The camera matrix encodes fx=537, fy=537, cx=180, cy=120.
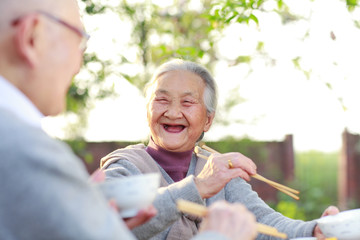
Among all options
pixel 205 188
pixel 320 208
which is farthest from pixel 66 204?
pixel 320 208

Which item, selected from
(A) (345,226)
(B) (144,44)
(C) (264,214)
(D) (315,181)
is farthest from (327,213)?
(D) (315,181)

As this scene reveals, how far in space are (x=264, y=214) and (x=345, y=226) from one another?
620 millimetres

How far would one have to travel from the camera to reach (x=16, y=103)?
3.41 ft

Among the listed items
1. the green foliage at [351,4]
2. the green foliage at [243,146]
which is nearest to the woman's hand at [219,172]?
the green foliage at [351,4]

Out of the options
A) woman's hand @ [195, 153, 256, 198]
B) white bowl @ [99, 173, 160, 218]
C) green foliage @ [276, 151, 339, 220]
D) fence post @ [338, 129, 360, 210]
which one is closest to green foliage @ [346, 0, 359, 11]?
woman's hand @ [195, 153, 256, 198]

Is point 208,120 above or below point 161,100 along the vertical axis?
below

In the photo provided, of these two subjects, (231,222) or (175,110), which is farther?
(175,110)

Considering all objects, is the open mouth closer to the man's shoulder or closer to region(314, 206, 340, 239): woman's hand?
region(314, 206, 340, 239): woman's hand


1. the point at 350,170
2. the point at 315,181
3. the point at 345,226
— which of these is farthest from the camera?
the point at 315,181

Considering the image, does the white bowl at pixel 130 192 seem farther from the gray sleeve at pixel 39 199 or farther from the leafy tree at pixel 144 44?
the leafy tree at pixel 144 44

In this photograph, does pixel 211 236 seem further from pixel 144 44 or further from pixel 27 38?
pixel 144 44

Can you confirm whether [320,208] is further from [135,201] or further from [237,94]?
[135,201]

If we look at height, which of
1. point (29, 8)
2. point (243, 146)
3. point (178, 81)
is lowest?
point (243, 146)

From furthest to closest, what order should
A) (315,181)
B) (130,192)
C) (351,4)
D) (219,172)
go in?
(315,181)
(351,4)
(219,172)
(130,192)
